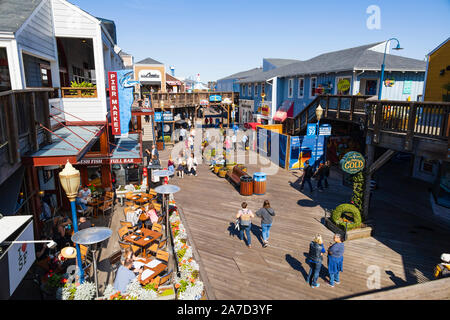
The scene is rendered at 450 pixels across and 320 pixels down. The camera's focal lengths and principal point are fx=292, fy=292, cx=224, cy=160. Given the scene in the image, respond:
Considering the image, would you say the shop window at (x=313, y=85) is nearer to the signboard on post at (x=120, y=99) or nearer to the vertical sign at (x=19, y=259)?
the signboard on post at (x=120, y=99)

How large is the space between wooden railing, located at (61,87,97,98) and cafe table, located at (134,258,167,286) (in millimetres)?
9601

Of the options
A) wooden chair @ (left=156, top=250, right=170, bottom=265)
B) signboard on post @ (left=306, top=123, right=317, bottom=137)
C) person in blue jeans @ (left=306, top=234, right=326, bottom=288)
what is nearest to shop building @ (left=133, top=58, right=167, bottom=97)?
signboard on post @ (left=306, top=123, right=317, bottom=137)

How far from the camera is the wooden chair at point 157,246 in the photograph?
8998mm

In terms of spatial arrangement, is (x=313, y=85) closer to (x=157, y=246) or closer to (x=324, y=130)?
(x=324, y=130)

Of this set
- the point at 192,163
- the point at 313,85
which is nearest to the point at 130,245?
the point at 192,163

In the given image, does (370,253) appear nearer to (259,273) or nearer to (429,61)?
(259,273)

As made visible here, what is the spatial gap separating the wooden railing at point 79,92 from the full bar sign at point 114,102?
1690 mm

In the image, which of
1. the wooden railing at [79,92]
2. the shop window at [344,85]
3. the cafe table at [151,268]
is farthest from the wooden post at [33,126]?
the shop window at [344,85]

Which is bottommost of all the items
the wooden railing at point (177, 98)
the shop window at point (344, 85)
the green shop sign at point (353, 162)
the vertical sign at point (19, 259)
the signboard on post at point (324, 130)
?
the vertical sign at point (19, 259)

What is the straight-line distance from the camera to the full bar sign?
42.2 feet
